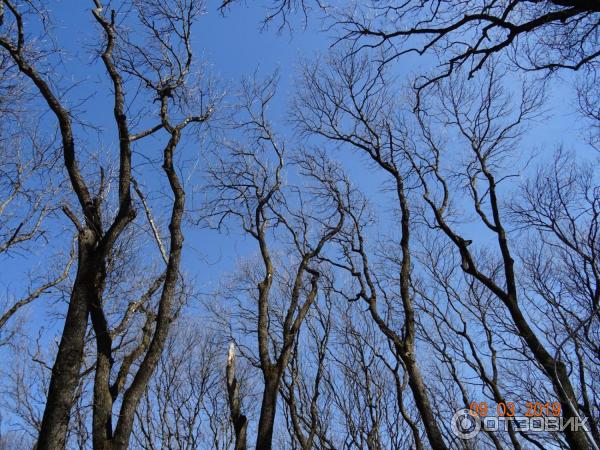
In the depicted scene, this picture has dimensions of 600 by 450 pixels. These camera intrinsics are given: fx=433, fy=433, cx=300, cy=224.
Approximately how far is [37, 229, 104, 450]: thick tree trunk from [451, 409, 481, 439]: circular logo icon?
25.9 ft

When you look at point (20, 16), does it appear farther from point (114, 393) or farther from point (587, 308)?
point (587, 308)

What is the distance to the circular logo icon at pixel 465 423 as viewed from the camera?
29.7 feet

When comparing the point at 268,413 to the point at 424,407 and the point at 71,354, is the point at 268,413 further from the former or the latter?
the point at 71,354

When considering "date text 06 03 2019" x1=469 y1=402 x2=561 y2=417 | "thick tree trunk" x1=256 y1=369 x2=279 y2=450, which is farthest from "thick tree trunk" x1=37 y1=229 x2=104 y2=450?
"date text 06 03 2019" x1=469 y1=402 x2=561 y2=417

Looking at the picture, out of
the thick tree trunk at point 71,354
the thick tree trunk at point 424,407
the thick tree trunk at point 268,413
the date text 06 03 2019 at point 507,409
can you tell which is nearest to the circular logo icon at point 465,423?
the date text 06 03 2019 at point 507,409

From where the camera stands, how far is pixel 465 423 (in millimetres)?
9453

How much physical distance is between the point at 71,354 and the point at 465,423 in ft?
28.1

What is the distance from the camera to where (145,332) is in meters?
5.16

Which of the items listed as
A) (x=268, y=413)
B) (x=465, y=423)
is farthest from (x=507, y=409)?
(x=268, y=413)

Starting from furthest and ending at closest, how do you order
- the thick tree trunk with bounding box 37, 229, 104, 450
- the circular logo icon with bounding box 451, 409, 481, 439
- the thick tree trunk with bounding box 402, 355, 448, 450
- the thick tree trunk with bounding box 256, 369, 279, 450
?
the circular logo icon with bounding box 451, 409, 481, 439, the thick tree trunk with bounding box 256, 369, 279, 450, the thick tree trunk with bounding box 402, 355, 448, 450, the thick tree trunk with bounding box 37, 229, 104, 450

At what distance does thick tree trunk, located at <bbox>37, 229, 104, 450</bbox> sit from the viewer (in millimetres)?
3570

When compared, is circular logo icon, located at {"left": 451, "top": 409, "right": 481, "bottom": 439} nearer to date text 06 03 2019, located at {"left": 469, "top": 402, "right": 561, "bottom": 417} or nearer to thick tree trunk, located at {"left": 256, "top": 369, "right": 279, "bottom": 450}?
date text 06 03 2019, located at {"left": 469, "top": 402, "right": 561, "bottom": 417}

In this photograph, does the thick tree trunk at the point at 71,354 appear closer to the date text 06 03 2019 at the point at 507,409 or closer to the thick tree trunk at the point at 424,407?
the thick tree trunk at the point at 424,407

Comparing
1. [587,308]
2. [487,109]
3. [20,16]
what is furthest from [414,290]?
[20,16]
